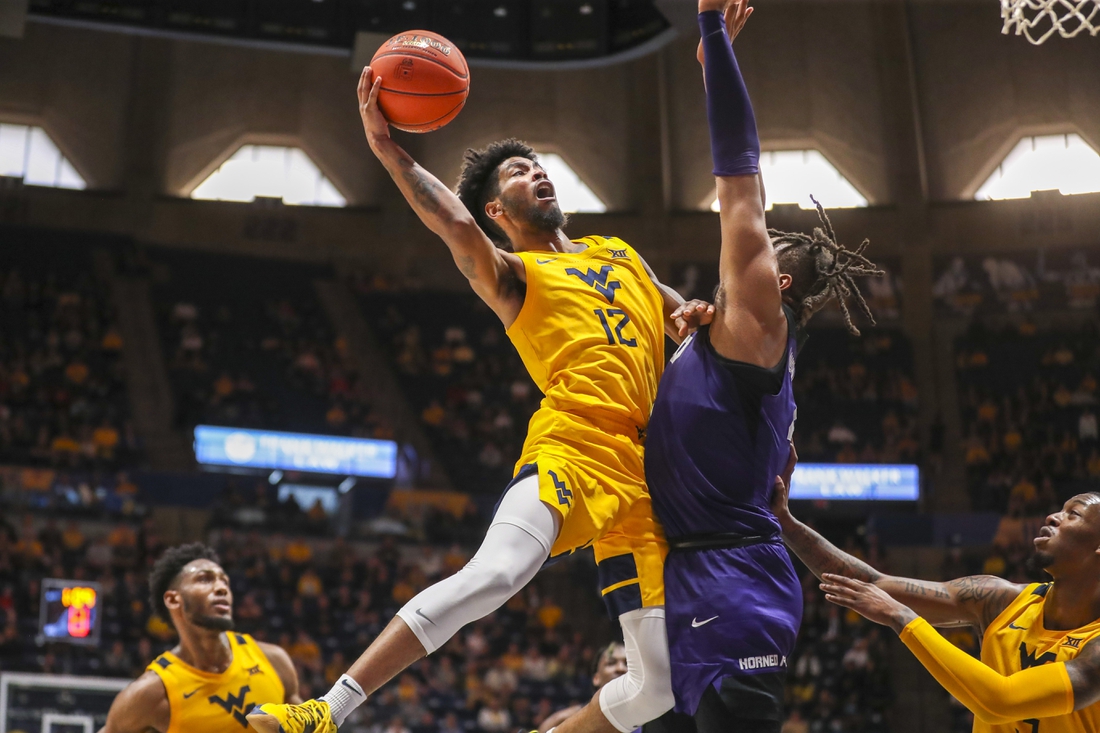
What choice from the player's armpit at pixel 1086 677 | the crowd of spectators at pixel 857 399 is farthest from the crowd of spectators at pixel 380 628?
the player's armpit at pixel 1086 677

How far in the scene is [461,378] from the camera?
2186 cm

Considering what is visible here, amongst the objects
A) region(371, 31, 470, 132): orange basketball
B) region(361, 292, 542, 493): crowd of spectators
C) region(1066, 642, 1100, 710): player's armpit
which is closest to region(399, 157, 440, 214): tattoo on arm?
region(371, 31, 470, 132): orange basketball

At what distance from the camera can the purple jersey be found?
3.49 metres

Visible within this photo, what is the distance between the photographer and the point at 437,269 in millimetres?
23469

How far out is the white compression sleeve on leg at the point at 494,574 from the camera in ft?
11.5

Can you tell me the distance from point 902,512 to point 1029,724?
14.8 m

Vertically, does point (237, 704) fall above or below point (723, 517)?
below

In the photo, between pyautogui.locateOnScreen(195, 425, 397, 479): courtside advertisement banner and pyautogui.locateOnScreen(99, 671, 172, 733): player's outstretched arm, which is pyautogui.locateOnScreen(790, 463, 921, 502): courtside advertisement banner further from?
pyautogui.locateOnScreen(99, 671, 172, 733): player's outstretched arm

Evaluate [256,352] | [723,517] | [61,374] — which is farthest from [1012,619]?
[256,352]

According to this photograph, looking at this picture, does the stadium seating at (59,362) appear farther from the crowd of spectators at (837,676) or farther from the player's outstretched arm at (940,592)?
the player's outstretched arm at (940,592)

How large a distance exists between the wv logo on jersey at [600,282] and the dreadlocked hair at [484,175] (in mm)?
569

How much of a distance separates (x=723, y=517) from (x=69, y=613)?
12.9 metres

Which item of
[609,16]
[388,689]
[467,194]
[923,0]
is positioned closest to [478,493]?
[388,689]

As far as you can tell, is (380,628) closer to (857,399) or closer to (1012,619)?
(857,399)
